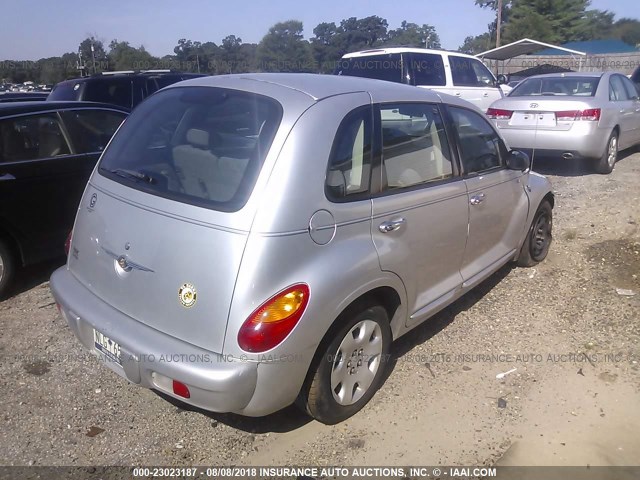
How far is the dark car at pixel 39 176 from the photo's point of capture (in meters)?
4.53

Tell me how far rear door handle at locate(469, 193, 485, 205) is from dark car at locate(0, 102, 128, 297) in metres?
3.43

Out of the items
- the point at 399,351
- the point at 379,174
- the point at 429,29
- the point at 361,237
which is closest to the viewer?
the point at 361,237

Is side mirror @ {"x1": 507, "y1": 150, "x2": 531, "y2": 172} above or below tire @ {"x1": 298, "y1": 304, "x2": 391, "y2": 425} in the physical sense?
above

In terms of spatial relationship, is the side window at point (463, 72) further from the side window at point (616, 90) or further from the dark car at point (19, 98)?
the dark car at point (19, 98)

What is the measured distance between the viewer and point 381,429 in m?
3.05

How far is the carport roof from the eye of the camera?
25.8 metres

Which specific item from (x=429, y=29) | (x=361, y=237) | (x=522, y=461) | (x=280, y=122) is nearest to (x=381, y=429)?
(x=522, y=461)

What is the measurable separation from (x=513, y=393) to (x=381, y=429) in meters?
0.91

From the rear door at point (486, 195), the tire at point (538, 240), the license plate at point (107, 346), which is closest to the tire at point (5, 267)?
the license plate at point (107, 346)

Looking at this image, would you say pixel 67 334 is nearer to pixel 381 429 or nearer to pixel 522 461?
pixel 381 429

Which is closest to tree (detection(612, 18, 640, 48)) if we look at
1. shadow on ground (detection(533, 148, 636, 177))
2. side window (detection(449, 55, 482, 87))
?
side window (detection(449, 55, 482, 87))

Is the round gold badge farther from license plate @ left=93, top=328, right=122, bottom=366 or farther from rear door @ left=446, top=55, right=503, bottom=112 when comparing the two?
rear door @ left=446, top=55, right=503, bottom=112

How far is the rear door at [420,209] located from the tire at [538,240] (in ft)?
5.09

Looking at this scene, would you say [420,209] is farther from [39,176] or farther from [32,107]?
[32,107]
